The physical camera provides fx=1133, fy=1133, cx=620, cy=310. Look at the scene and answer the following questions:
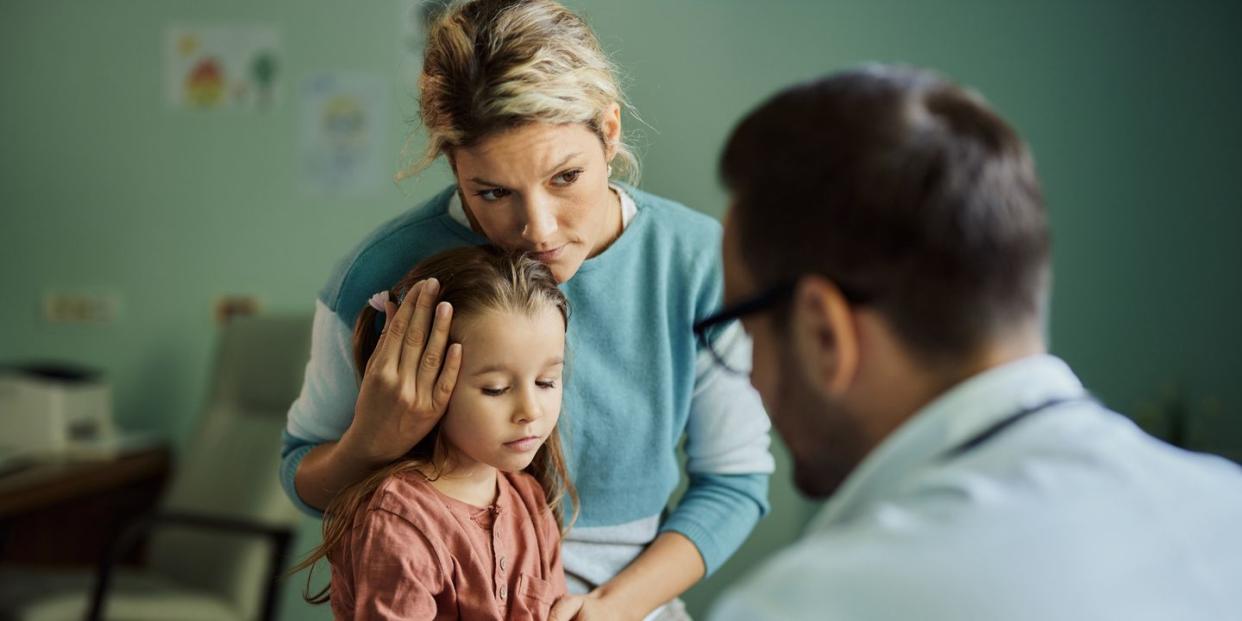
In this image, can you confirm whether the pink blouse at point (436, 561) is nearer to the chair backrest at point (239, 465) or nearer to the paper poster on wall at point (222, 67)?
the chair backrest at point (239, 465)

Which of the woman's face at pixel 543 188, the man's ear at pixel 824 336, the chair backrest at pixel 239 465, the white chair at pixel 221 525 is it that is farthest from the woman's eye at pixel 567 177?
the chair backrest at pixel 239 465

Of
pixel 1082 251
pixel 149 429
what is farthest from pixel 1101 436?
pixel 149 429

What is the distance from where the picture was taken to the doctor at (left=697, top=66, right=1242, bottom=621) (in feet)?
2.11

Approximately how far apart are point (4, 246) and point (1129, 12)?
117 inches

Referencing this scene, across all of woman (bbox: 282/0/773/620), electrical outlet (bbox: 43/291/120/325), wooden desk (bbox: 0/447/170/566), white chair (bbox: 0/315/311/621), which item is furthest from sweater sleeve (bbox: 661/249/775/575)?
electrical outlet (bbox: 43/291/120/325)

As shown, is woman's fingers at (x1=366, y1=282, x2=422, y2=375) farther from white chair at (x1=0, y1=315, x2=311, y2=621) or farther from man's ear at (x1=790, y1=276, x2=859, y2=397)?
white chair at (x1=0, y1=315, x2=311, y2=621)

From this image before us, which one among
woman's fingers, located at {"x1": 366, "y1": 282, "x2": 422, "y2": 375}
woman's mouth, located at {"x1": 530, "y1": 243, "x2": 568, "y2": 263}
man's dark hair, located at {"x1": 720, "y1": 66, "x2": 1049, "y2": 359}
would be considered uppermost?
man's dark hair, located at {"x1": 720, "y1": 66, "x2": 1049, "y2": 359}

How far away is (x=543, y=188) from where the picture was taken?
847 mm

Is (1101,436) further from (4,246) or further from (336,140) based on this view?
(4,246)

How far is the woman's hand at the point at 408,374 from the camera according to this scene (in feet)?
2.67

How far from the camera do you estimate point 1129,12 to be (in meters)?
2.47

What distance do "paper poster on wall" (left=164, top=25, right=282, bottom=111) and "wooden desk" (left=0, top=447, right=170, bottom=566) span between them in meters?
0.98

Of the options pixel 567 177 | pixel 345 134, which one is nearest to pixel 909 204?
pixel 567 177

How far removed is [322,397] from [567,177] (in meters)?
0.27
